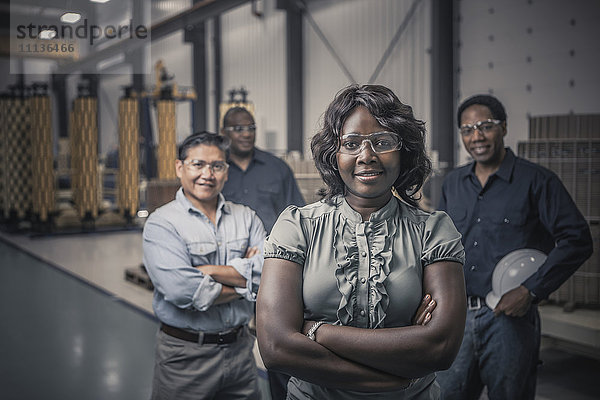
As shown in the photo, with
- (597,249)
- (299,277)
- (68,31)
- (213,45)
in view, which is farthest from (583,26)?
(213,45)

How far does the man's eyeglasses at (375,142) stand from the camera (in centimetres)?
153

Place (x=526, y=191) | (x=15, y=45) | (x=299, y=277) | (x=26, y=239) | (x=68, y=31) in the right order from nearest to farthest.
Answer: (x=299, y=277), (x=526, y=191), (x=68, y=31), (x=15, y=45), (x=26, y=239)

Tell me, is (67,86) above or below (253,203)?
above

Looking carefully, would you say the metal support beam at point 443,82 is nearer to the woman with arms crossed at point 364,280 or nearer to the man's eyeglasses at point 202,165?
the man's eyeglasses at point 202,165

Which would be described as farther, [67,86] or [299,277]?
[67,86]

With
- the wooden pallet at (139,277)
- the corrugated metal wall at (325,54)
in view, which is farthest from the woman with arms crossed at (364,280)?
the corrugated metal wall at (325,54)

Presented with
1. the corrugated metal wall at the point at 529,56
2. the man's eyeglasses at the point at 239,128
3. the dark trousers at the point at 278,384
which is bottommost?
the dark trousers at the point at 278,384

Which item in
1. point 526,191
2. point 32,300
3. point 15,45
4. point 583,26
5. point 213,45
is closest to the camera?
point 526,191

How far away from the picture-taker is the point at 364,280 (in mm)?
1544

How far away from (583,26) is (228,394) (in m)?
5.85

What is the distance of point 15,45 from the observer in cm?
325

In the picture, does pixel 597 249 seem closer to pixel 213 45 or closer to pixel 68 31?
pixel 68 31

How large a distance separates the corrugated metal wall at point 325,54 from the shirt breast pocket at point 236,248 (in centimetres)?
556

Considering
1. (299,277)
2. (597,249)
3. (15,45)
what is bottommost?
(597,249)
